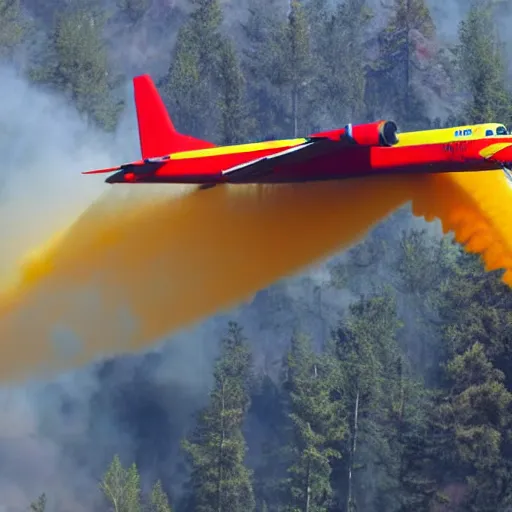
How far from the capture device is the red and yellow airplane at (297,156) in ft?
151

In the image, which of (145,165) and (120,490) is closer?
(145,165)

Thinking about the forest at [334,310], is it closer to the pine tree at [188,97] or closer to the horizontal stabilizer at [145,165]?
the pine tree at [188,97]

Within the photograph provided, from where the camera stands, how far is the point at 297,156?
47688 millimetres

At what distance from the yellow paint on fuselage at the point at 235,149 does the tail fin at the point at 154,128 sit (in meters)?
1.35

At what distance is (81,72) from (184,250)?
50110mm

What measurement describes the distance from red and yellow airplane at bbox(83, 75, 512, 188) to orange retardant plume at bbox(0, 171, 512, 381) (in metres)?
2.82

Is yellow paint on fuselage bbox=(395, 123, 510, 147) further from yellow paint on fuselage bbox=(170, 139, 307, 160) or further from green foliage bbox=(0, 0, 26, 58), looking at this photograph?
green foliage bbox=(0, 0, 26, 58)

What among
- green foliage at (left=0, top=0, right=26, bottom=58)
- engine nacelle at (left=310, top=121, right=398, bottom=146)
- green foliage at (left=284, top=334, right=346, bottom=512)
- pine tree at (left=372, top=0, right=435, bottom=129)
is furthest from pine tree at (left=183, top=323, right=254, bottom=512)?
pine tree at (left=372, top=0, right=435, bottom=129)

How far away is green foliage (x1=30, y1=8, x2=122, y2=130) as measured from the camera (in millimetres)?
103625

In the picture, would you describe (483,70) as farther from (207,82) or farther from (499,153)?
(499,153)

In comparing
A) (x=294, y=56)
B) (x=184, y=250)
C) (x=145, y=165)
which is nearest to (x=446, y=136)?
(x=145, y=165)

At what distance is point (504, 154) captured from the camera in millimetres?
45375

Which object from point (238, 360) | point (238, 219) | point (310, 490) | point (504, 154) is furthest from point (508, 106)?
point (504, 154)

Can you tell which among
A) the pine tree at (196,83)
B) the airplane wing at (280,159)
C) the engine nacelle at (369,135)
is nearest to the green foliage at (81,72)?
the pine tree at (196,83)
